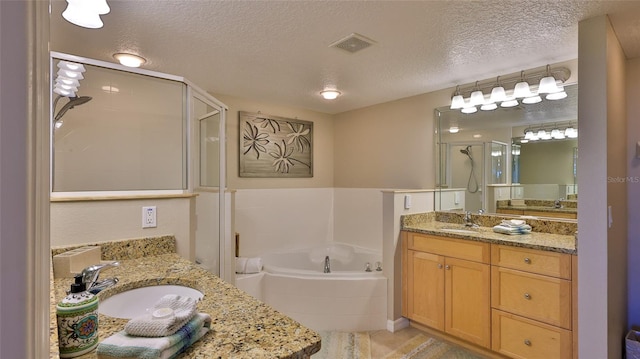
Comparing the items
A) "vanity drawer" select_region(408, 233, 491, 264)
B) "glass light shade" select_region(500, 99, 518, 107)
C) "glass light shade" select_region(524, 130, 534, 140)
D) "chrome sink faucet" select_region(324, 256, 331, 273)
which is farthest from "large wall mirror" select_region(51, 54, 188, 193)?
"glass light shade" select_region(524, 130, 534, 140)

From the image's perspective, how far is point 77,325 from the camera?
0.78 metres

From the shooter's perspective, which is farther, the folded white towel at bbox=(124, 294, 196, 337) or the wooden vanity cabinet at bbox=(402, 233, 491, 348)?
the wooden vanity cabinet at bbox=(402, 233, 491, 348)

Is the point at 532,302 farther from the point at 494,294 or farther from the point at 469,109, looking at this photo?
the point at 469,109

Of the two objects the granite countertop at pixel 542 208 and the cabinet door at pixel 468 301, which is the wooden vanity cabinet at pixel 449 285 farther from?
the granite countertop at pixel 542 208

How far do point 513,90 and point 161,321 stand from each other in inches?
117

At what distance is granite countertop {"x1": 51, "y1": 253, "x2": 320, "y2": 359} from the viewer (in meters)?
0.80

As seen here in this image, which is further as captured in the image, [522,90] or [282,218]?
[282,218]

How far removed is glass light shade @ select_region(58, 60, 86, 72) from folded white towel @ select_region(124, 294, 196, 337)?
1378 millimetres

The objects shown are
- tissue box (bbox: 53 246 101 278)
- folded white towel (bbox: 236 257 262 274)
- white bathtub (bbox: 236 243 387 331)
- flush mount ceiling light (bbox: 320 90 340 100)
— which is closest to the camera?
tissue box (bbox: 53 246 101 278)

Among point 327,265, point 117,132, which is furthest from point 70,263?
point 327,265

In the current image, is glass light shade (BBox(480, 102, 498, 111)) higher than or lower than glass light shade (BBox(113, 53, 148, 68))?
lower

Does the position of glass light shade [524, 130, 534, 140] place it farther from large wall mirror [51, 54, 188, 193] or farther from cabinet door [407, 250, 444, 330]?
large wall mirror [51, 54, 188, 193]

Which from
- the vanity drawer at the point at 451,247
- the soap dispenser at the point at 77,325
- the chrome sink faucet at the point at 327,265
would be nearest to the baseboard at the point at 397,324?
the vanity drawer at the point at 451,247

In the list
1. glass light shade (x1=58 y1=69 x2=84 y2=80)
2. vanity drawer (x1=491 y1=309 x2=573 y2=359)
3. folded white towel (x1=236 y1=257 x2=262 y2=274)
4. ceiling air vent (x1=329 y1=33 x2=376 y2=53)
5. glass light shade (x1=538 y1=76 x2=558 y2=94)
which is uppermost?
ceiling air vent (x1=329 y1=33 x2=376 y2=53)
